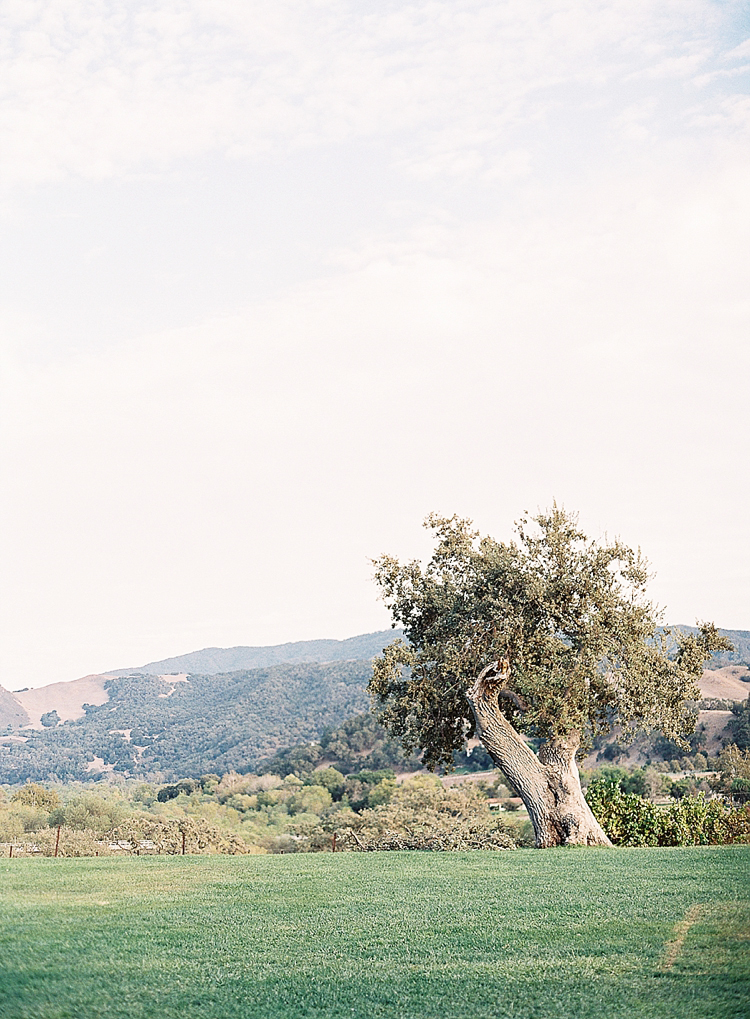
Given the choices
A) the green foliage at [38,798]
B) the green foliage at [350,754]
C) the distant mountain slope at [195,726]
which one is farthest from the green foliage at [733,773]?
the distant mountain slope at [195,726]

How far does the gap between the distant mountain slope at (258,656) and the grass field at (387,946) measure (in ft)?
489

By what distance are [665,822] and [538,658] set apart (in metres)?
4.96

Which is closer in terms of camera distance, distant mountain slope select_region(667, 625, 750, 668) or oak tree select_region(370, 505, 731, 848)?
oak tree select_region(370, 505, 731, 848)

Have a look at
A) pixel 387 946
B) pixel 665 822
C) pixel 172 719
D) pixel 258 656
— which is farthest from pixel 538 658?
pixel 258 656

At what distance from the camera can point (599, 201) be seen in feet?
64.6

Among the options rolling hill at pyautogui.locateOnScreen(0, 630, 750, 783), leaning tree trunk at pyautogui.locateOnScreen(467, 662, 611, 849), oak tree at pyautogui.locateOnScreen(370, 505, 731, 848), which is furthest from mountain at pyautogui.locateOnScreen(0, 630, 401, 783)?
leaning tree trunk at pyautogui.locateOnScreen(467, 662, 611, 849)

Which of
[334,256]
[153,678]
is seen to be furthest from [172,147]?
[153,678]

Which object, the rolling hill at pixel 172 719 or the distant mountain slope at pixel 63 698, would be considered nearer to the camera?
the rolling hill at pixel 172 719

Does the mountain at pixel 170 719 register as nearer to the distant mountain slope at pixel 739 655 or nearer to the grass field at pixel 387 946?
the distant mountain slope at pixel 739 655

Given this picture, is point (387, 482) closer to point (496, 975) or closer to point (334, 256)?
point (334, 256)

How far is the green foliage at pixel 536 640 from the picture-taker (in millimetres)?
18375

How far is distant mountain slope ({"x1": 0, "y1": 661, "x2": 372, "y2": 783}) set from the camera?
98.4m

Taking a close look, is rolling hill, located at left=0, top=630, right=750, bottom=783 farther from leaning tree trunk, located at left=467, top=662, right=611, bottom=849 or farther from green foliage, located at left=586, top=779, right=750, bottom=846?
leaning tree trunk, located at left=467, top=662, right=611, bottom=849

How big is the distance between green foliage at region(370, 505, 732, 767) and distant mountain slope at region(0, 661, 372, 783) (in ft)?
246
